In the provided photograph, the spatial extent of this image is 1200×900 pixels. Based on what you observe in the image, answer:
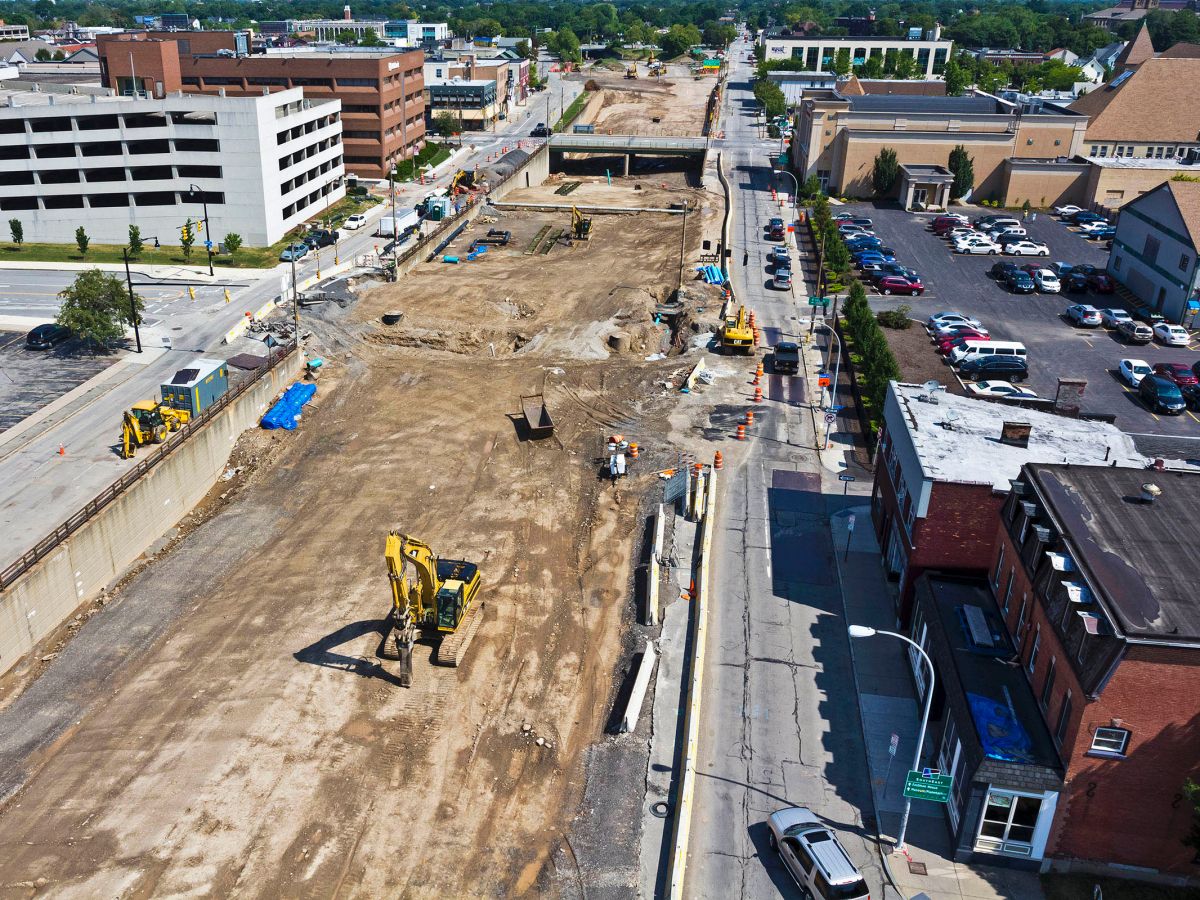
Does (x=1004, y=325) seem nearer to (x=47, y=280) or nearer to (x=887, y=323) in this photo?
(x=887, y=323)

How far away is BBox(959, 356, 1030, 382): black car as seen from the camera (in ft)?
193

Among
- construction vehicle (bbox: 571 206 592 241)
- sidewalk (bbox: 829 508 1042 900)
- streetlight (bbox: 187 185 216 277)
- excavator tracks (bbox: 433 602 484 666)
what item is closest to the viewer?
sidewalk (bbox: 829 508 1042 900)

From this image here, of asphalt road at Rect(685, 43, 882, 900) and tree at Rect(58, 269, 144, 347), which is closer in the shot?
asphalt road at Rect(685, 43, 882, 900)

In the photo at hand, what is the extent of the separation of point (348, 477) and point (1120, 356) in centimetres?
4979

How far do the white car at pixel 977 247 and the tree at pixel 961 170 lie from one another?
16.6m

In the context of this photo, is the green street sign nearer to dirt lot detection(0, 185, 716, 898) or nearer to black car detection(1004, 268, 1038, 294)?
dirt lot detection(0, 185, 716, 898)

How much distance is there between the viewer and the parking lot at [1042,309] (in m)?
56.5

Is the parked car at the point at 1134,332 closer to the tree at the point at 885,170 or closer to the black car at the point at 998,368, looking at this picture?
the black car at the point at 998,368

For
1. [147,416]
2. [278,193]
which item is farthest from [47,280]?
[147,416]

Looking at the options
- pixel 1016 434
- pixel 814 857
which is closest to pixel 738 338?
Result: pixel 1016 434

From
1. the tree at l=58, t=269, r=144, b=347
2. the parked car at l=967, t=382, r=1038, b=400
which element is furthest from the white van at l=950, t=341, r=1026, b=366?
the tree at l=58, t=269, r=144, b=347

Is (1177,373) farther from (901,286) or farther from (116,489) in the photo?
(116,489)

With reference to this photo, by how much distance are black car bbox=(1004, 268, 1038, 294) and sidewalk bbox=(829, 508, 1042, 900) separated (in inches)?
1684

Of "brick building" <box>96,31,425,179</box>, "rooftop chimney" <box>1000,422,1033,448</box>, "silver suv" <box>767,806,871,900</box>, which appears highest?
"brick building" <box>96,31,425,179</box>
